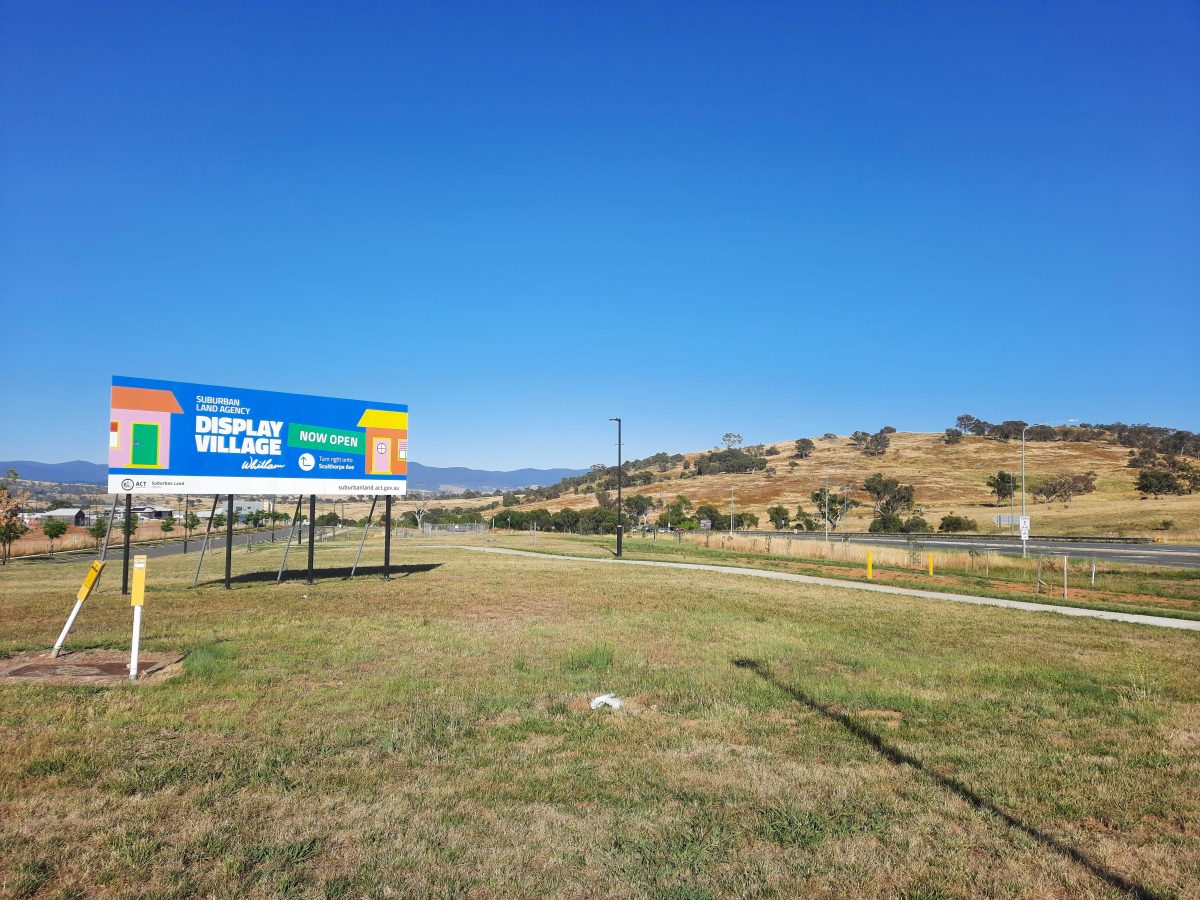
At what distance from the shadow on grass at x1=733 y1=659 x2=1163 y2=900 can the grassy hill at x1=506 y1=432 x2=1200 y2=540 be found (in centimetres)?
6100

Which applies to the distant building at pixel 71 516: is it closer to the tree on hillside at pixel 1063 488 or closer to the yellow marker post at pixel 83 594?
the yellow marker post at pixel 83 594

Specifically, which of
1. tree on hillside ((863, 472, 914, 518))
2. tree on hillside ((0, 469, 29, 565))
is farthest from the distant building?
tree on hillside ((863, 472, 914, 518))

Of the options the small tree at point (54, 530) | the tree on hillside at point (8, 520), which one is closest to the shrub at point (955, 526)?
the tree on hillside at point (8, 520)

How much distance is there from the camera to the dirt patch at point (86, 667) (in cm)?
945

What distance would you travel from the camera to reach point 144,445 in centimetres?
1930

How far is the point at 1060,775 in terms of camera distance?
6574mm

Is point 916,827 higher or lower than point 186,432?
lower

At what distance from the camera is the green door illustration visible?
1917 centimetres

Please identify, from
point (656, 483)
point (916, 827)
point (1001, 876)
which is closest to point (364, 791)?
point (916, 827)

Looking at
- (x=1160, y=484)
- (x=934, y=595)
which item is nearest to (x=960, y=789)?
(x=934, y=595)

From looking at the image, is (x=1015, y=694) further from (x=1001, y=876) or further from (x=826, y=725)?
(x=1001, y=876)

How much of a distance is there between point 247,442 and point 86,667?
11577 mm

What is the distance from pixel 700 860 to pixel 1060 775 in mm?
3806

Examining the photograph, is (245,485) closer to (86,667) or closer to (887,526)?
(86,667)
